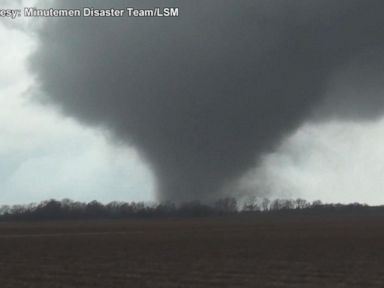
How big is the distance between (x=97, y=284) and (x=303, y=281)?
7138 millimetres

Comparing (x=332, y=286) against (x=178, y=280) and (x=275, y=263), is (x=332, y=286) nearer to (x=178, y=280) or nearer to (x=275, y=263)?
(x=178, y=280)

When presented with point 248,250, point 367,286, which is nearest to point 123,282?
point 367,286

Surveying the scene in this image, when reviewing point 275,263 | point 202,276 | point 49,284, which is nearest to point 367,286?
point 202,276

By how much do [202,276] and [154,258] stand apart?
9.15 m

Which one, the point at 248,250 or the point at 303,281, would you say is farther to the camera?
the point at 248,250

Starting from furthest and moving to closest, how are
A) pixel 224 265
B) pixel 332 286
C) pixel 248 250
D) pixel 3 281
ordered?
pixel 248 250 → pixel 224 265 → pixel 3 281 → pixel 332 286

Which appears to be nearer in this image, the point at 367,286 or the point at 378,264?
the point at 367,286

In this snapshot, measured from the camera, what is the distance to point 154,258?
3186cm

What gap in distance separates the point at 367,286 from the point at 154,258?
1388cm

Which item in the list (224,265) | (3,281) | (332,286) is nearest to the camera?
(332,286)

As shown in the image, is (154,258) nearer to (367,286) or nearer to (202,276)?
(202,276)

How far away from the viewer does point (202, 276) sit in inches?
908

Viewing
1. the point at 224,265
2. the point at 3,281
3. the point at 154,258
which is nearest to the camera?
the point at 3,281

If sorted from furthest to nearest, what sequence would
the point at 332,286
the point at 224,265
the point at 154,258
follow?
the point at 154,258 < the point at 224,265 < the point at 332,286
